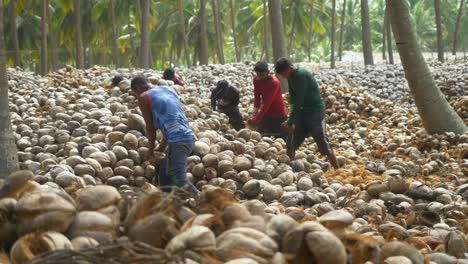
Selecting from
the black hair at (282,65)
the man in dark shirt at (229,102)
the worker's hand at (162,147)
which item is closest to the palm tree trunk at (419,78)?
the man in dark shirt at (229,102)

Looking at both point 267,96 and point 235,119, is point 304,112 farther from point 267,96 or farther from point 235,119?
point 235,119

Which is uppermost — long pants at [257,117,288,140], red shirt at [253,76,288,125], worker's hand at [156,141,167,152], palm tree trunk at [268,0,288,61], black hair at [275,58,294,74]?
palm tree trunk at [268,0,288,61]

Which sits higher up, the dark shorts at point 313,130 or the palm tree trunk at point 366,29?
the palm tree trunk at point 366,29

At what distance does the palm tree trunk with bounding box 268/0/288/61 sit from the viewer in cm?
1248

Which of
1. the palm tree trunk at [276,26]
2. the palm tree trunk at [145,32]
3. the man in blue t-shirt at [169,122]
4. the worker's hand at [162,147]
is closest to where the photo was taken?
the man in blue t-shirt at [169,122]

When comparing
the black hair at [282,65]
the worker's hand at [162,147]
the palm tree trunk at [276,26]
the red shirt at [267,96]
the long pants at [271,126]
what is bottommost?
the long pants at [271,126]

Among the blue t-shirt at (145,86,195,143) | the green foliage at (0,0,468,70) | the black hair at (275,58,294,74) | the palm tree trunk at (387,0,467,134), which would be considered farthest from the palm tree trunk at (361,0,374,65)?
the blue t-shirt at (145,86,195,143)

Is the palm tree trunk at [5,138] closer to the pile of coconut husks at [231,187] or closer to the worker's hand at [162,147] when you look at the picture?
the pile of coconut husks at [231,187]

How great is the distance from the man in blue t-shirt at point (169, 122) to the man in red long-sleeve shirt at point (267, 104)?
2.67 meters

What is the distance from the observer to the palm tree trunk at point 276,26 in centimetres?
1248

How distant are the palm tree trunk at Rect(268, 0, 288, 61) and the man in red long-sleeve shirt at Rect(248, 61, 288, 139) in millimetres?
4267

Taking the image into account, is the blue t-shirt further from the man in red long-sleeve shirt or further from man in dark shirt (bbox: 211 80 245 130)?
man in dark shirt (bbox: 211 80 245 130)

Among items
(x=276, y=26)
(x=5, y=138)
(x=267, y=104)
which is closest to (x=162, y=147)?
(x=5, y=138)

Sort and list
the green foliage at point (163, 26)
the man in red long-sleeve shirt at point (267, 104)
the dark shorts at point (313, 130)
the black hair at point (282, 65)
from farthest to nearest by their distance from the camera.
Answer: the green foliage at point (163, 26) → the man in red long-sleeve shirt at point (267, 104) → the dark shorts at point (313, 130) → the black hair at point (282, 65)
